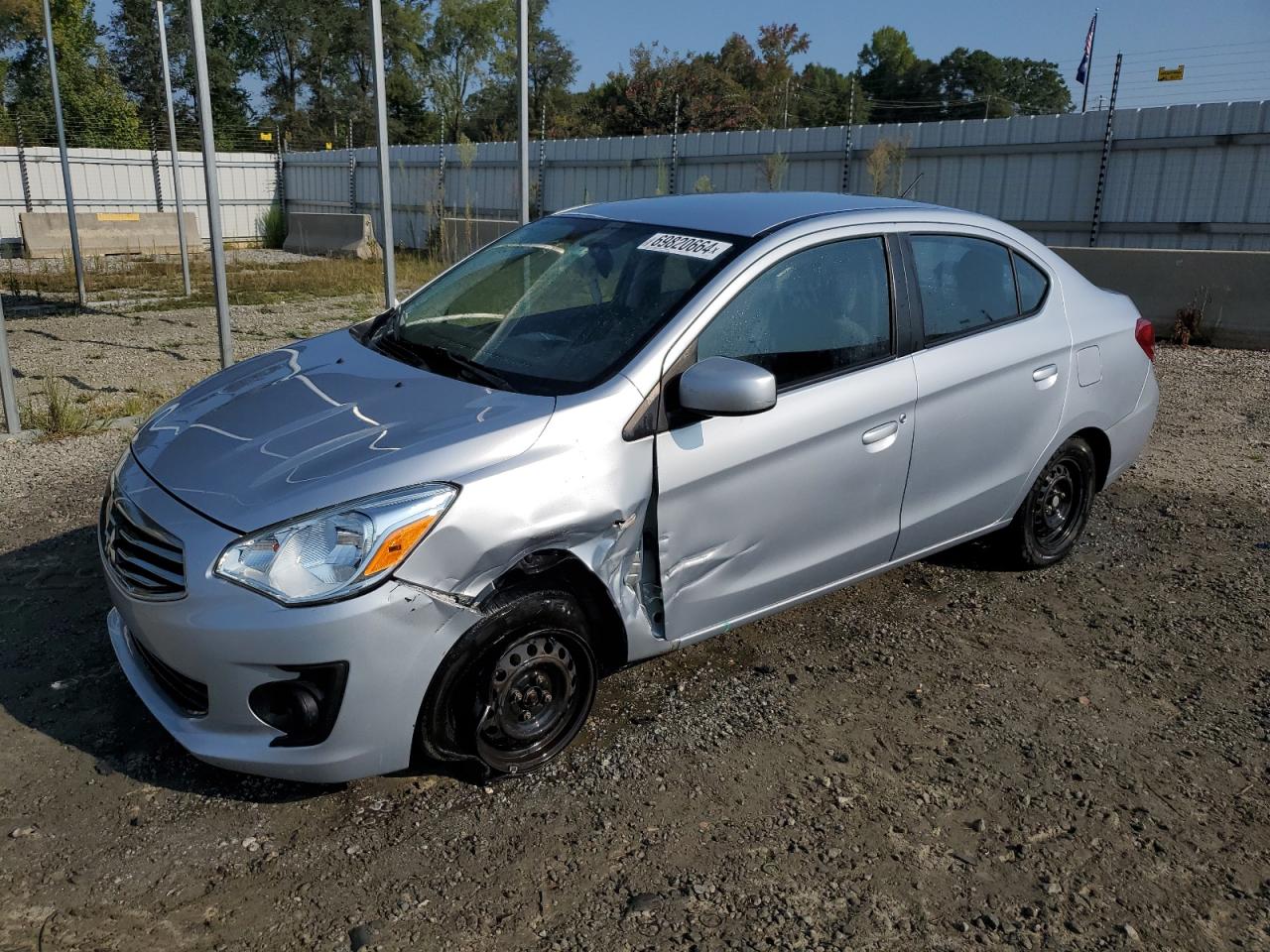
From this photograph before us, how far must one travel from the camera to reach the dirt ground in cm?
263

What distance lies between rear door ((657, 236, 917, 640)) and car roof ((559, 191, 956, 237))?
0.63ft

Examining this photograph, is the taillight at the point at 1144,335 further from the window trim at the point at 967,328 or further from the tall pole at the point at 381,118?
the tall pole at the point at 381,118

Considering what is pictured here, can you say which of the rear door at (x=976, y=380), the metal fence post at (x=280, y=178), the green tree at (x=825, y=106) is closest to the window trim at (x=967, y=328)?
the rear door at (x=976, y=380)

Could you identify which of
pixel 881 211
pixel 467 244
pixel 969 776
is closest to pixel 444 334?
pixel 881 211

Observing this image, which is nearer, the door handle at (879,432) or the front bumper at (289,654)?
the front bumper at (289,654)

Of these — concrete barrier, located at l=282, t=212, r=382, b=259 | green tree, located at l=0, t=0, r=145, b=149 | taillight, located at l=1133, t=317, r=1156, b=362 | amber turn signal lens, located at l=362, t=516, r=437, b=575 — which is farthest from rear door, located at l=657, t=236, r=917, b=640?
green tree, located at l=0, t=0, r=145, b=149

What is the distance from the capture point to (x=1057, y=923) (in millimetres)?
2662

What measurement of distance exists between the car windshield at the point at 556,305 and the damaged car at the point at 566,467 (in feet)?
0.05

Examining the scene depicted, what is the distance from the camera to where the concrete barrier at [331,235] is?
22.0 metres

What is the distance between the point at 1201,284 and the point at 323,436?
9952mm

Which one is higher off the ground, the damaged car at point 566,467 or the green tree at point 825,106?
the green tree at point 825,106

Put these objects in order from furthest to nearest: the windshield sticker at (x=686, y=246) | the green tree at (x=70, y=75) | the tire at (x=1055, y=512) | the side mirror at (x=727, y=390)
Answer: the green tree at (x=70, y=75), the tire at (x=1055, y=512), the windshield sticker at (x=686, y=246), the side mirror at (x=727, y=390)

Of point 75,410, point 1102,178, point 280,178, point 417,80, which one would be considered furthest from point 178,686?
point 417,80

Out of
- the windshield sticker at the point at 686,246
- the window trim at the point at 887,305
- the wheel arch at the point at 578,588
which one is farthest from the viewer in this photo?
the windshield sticker at the point at 686,246
